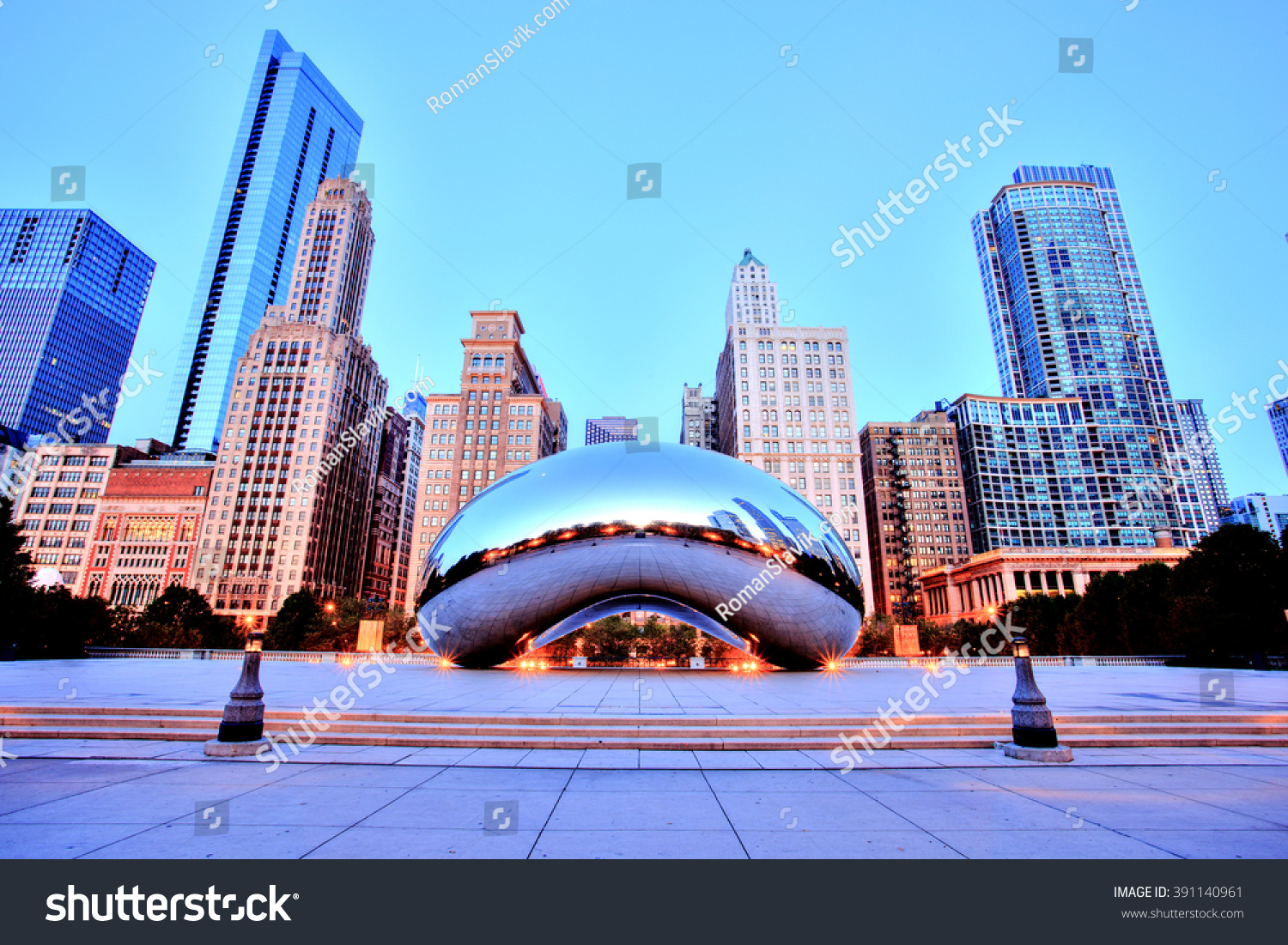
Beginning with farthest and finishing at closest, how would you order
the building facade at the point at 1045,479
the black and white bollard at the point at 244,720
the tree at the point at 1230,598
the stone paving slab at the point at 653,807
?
the building facade at the point at 1045,479 → the tree at the point at 1230,598 → the black and white bollard at the point at 244,720 → the stone paving slab at the point at 653,807

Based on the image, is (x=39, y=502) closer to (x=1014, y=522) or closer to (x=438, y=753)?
(x=438, y=753)

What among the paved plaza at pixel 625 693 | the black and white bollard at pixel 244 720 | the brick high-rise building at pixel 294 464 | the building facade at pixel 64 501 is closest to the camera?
the black and white bollard at pixel 244 720

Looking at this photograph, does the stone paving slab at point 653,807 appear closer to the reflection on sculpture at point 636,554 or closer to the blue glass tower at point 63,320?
the reflection on sculpture at point 636,554

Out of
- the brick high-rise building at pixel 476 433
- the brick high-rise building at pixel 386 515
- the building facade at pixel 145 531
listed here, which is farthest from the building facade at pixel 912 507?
the building facade at pixel 145 531

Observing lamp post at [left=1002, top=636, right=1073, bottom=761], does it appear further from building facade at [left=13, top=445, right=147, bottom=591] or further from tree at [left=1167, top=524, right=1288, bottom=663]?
building facade at [left=13, top=445, right=147, bottom=591]

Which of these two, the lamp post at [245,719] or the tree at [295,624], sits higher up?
the tree at [295,624]

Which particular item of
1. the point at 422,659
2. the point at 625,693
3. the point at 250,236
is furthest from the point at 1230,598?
the point at 250,236

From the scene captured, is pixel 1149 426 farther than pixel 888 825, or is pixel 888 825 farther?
pixel 1149 426
